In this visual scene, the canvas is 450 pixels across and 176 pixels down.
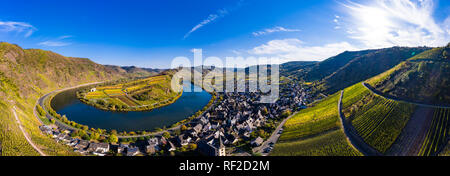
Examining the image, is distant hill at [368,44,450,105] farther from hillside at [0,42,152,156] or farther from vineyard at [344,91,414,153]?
hillside at [0,42,152,156]

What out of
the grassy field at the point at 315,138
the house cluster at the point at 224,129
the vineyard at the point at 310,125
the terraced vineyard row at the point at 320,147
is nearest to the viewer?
the terraced vineyard row at the point at 320,147

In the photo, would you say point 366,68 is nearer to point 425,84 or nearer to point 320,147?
point 425,84

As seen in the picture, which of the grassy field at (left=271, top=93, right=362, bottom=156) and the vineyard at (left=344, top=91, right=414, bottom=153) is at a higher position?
the vineyard at (left=344, top=91, right=414, bottom=153)

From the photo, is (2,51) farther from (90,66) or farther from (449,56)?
(449,56)

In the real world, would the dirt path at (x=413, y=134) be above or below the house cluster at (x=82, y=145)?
above

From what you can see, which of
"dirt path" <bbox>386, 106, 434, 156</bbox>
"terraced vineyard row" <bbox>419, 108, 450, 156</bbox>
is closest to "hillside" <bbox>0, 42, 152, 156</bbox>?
"dirt path" <bbox>386, 106, 434, 156</bbox>

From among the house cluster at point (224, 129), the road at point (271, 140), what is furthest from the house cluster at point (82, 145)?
the road at point (271, 140)

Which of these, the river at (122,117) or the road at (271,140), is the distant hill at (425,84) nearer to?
the road at (271,140)
